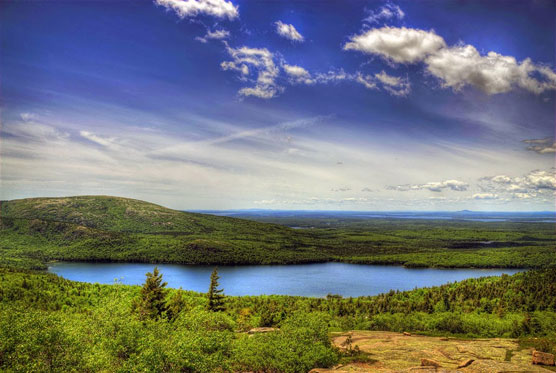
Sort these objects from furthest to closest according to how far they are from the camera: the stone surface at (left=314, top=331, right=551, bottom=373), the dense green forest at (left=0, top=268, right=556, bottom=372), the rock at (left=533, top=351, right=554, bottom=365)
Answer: the rock at (left=533, top=351, right=554, bottom=365) → the stone surface at (left=314, top=331, right=551, bottom=373) → the dense green forest at (left=0, top=268, right=556, bottom=372)

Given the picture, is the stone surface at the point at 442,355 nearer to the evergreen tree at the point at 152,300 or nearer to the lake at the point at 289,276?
the evergreen tree at the point at 152,300

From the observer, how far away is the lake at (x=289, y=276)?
Result: 409 feet

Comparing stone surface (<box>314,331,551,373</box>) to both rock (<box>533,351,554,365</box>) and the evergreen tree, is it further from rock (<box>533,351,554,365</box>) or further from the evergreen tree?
the evergreen tree

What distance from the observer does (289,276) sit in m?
153

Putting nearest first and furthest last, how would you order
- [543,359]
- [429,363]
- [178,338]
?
[178,338]
[543,359]
[429,363]

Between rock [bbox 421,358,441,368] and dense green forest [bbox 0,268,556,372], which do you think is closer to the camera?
dense green forest [bbox 0,268,556,372]

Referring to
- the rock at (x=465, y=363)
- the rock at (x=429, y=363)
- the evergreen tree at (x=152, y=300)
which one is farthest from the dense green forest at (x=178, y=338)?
the rock at (x=465, y=363)

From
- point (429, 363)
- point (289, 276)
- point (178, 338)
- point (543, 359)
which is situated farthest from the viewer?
point (289, 276)

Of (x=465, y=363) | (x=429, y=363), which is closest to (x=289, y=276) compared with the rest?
(x=429, y=363)

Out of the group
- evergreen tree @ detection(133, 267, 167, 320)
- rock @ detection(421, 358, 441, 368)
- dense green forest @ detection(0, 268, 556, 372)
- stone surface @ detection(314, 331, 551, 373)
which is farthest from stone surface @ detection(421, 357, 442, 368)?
evergreen tree @ detection(133, 267, 167, 320)

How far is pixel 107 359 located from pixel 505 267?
197m

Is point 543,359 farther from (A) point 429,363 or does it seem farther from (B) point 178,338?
(B) point 178,338

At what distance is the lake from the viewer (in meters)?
125

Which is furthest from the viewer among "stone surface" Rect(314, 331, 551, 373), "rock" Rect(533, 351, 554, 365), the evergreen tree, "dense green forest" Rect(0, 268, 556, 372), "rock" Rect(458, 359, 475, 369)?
the evergreen tree
